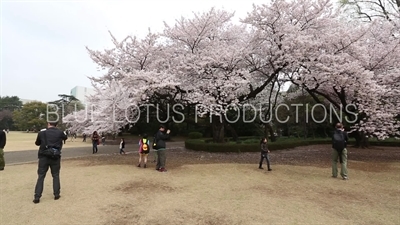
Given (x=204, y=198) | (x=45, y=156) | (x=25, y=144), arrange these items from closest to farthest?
(x=45, y=156)
(x=204, y=198)
(x=25, y=144)

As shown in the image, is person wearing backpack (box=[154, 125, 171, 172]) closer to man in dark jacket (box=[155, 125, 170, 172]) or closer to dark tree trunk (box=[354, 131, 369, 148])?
man in dark jacket (box=[155, 125, 170, 172])

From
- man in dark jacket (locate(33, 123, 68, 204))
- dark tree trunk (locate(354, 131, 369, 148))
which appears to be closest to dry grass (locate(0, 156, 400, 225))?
man in dark jacket (locate(33, 123, 68, 204))

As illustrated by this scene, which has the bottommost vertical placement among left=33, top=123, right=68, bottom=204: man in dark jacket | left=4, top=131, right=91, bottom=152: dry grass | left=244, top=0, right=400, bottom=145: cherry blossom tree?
left=4, top=131, right=91, bottom=152: dry grass

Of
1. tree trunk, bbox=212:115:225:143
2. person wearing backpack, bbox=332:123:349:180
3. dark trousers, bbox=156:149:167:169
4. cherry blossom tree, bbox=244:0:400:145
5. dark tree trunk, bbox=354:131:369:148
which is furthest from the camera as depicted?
dark tree trunk, bbox=354:131:369:148

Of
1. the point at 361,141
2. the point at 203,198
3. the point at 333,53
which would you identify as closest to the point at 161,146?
the point at 203,198

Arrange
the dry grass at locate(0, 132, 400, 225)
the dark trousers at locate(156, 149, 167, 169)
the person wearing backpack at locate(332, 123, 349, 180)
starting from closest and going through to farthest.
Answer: the dry grass at locate(0, 132, 400, 225)
the person wearing backpack at locate(332, 123, 349, 180)
the dark trousers at locate(156, 149, 167, 169)

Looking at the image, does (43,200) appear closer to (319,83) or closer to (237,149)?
(237,149)

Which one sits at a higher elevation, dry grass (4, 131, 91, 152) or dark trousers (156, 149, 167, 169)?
dark trousers (156, 149, 167, 169)

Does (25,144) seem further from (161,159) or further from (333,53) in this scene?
(333,53)

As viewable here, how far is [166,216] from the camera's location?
4.04 metres

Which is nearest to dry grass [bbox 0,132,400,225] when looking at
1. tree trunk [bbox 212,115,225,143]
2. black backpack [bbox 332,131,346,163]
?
black backpack [bbox 332,131,346,163]

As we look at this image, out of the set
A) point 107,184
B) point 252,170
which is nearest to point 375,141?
point 252,170

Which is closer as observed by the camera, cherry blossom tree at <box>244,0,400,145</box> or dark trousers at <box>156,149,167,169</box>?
dark trousers at <box>156,149,167,169</box>

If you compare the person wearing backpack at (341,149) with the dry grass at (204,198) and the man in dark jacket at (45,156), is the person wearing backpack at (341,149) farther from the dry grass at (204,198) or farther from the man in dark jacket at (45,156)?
the man in dark jacket at (45,156)
